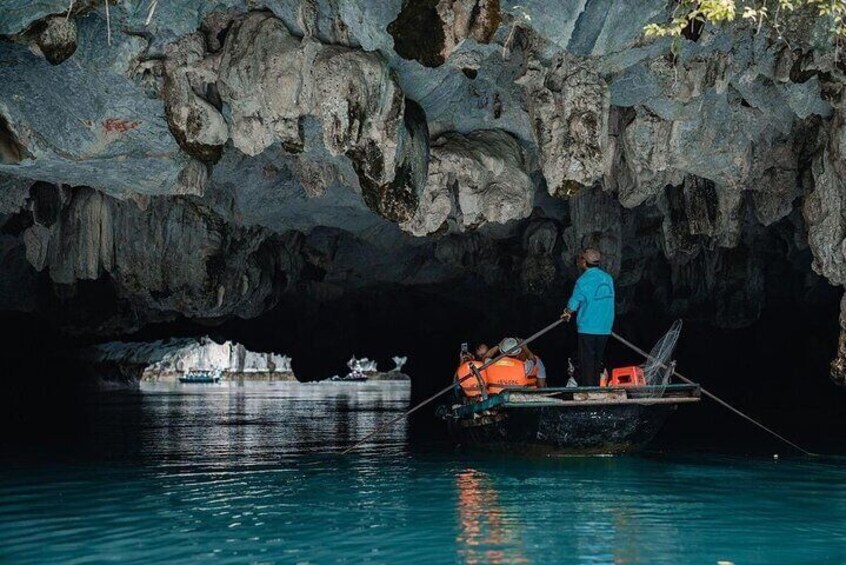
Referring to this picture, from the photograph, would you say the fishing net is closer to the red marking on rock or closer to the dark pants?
the dark pants

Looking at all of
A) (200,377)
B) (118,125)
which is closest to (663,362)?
(118,125)

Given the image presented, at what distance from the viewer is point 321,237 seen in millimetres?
25156

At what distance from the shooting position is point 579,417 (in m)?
13.5

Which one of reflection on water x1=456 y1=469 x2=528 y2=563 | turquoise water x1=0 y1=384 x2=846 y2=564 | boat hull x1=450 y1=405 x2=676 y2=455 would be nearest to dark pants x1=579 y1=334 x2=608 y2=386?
boat hull x1=450 y1=405 x2=676 y2=455

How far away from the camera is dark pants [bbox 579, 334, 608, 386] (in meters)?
13.7

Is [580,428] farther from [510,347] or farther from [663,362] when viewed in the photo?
[510,347]

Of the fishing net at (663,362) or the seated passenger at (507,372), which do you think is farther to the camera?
the seated passenger at (507,372)

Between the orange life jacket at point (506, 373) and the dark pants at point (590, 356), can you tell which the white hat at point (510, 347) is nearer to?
the orange life jacket at point (506, 373)

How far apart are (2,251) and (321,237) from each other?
8053 millimetres

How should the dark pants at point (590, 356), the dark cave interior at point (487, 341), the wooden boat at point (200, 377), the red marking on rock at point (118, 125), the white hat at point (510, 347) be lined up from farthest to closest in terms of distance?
1. the wooden boat at point (200, 377)
2. the dark cave interior at point (487, 341)
3. the white hat at point (510, 347)
4. the dark pants at point (590, 356)
5. the red marking on rock at point (118, 125)

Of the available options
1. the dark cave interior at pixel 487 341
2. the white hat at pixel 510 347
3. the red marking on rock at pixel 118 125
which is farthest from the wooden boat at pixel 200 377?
the red marking on rock at pixel 118 125

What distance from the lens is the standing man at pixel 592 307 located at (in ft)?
44.2

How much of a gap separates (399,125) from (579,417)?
4.90m

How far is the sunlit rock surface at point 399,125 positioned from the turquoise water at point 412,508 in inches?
159
